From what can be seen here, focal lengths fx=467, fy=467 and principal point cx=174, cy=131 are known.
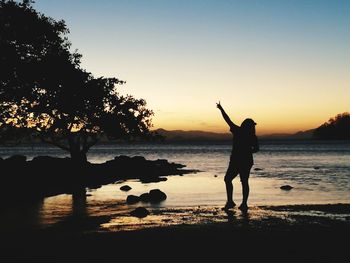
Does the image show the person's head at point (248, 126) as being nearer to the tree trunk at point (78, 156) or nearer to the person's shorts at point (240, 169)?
the person's shorts at point (240, 169)

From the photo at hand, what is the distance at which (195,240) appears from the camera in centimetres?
1005

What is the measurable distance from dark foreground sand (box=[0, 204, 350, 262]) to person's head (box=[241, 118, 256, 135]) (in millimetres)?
2565

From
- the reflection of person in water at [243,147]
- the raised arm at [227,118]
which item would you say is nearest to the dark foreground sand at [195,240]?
the reflection of person in water at [243,147]

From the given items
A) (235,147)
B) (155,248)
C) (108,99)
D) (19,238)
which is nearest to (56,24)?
(108,99)

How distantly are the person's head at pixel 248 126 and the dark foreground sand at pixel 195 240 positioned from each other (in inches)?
101

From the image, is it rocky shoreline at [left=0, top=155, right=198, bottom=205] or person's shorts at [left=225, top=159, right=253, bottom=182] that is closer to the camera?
person's shorts at [left=225, top=159, right=253, bottom=182]

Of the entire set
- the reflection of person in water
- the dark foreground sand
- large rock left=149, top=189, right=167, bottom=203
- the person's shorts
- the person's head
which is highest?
the person's head

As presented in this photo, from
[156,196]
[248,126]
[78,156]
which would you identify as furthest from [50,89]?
[248,126]

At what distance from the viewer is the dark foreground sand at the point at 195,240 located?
335 inches

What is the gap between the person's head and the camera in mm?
14801

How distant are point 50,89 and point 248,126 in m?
19.6

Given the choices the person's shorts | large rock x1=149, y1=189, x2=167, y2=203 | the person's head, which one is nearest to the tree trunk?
large rock x1=149, y1=189, x2=167, y2=203

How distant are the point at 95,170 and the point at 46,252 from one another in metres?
36.6

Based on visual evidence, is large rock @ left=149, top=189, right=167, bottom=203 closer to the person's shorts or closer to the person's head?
the person's shorts
